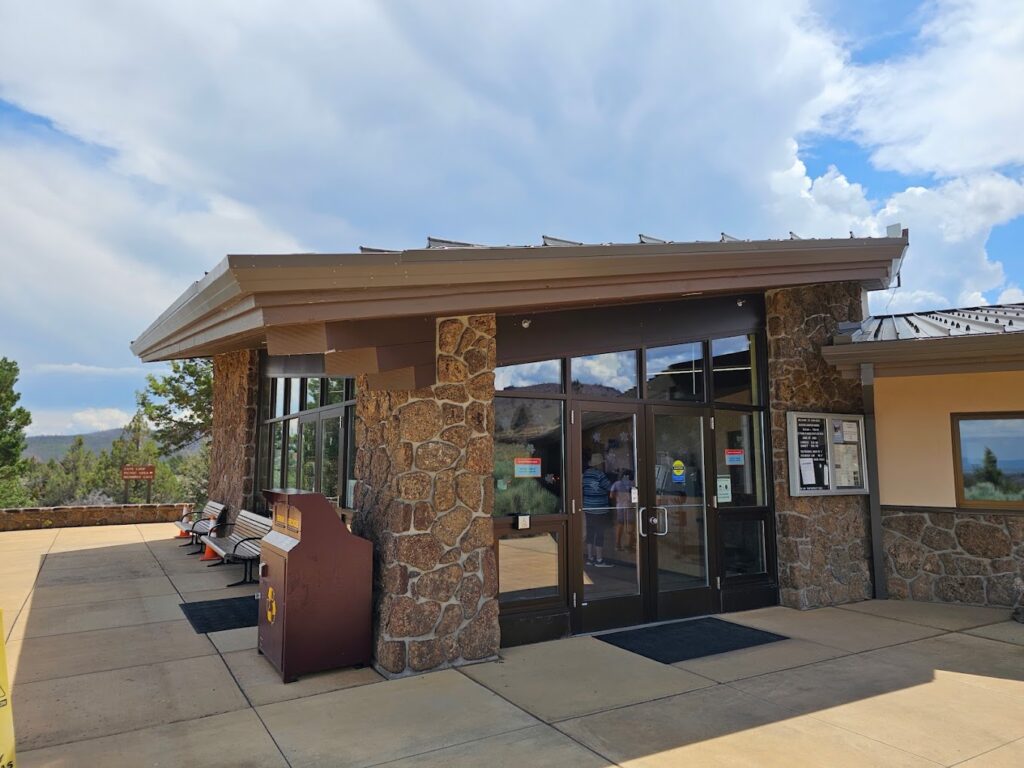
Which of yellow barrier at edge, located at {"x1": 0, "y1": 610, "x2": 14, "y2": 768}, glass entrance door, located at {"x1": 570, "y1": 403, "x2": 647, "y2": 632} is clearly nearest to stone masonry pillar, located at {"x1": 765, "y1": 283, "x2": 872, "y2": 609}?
glass entrance door, located at {"x1": 570, "y1": 403, "x2": 647, "y2": 632}

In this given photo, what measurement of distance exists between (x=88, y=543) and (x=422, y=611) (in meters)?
9.48

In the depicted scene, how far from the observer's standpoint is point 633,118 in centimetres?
1002

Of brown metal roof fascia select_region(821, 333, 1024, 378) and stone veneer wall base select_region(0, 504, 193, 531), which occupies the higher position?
brown metal roof fascia select_region(821, 333, 1024, 378)

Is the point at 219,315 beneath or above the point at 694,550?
above

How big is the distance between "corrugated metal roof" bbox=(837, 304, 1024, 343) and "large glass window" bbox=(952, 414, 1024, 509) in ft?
3.56

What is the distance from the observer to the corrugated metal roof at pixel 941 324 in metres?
6.53

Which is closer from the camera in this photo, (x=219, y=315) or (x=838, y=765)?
(x=838, y=765)

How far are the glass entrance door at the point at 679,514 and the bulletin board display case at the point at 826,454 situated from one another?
1.11 m

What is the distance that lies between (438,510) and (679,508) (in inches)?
112

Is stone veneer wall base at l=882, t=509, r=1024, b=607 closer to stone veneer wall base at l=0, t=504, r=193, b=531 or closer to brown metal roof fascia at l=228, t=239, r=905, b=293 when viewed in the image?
brown metal roof fascia at l=228, t=239, r=905, b=293

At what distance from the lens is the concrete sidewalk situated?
3555mm

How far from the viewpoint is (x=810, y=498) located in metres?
7.18

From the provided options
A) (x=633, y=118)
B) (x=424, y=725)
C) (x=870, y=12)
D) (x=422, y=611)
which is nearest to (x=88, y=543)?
(x=422, y=611)

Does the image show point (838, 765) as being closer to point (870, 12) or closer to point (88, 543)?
point (870, 12)
